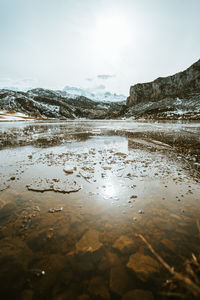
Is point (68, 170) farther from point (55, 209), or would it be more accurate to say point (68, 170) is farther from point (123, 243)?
point (123, 243)

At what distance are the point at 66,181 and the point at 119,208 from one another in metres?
3.09

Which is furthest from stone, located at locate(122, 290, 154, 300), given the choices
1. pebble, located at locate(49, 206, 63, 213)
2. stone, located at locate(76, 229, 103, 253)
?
pebble, located at locate(49, 206, 63, 213)

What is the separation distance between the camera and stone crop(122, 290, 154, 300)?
8.13 ft

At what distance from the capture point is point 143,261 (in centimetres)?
316

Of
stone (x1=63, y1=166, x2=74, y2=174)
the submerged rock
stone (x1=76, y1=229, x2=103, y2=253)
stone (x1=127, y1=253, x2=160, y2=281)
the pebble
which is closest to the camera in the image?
stone (x1=127, y1=253, x2=160, y2=281)

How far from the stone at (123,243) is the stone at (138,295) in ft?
2.90

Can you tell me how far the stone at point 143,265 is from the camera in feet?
9.50

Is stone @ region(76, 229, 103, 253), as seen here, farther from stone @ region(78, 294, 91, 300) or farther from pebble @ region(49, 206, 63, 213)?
pebble @ region(49, 206, 63, 213)

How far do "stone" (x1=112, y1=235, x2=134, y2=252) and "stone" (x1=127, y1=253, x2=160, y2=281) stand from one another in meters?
0.25

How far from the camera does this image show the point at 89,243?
3633 mm

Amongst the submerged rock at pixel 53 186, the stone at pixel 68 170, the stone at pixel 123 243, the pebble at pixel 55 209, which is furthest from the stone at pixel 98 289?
the stone at pixel 68 170

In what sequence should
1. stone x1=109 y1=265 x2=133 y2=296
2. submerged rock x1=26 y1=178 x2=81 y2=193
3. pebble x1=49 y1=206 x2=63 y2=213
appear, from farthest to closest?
submerged rock x1=26 y1=178 x2=81 y2=193, pebble x1=49 y1=206 x2=63 y2=213, stone x1=109 y1=265 x2=133 y2=296

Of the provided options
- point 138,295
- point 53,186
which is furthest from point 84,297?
point 53,186

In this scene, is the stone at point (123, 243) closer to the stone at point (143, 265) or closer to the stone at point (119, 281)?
the stone at point (143, 265)
